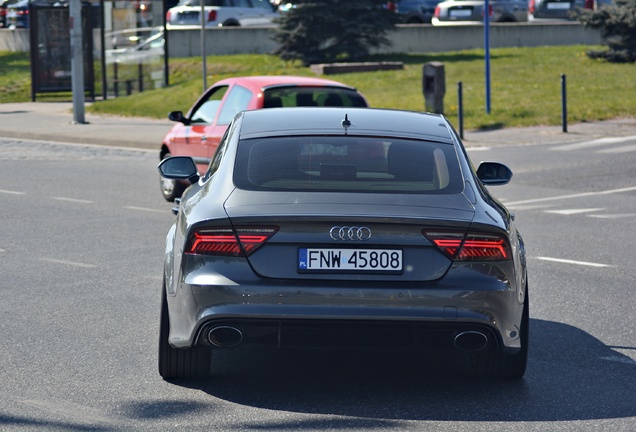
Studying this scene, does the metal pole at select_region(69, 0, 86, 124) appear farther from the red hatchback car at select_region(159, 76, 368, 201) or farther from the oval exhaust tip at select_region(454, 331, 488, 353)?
the oval exhaust tip at select_region(454, 331, 488, 353)

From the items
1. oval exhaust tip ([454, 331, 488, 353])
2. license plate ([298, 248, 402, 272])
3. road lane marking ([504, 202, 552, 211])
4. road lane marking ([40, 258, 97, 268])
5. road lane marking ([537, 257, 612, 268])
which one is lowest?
road lane marking ([504, 202, 552, 211])

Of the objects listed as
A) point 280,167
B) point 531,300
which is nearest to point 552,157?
point 531,300

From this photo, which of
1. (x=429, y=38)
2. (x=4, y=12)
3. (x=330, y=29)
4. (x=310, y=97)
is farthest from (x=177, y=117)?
(x=4, y=12)

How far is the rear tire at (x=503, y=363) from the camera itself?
21.0 feet

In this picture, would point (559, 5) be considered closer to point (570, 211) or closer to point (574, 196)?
point (574, 196)

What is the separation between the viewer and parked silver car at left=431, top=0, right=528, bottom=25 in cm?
4297

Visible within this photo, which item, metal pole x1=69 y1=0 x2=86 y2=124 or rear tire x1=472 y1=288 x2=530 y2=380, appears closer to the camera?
rear tire x1=472 y1=288 x2=530 y2=380

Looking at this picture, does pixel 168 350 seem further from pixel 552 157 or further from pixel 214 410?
pixel 552 157

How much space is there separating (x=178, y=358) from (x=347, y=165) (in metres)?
1.25

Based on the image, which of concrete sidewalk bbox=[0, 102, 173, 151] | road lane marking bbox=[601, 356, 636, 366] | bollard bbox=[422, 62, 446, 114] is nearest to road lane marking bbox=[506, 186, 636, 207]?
road lane marking bbox=[601, 356, 636, 366]

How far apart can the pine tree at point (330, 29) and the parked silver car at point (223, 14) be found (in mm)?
8703

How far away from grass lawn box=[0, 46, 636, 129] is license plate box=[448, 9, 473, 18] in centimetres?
439

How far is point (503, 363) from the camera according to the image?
650 centimetres

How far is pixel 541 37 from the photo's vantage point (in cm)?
4084
